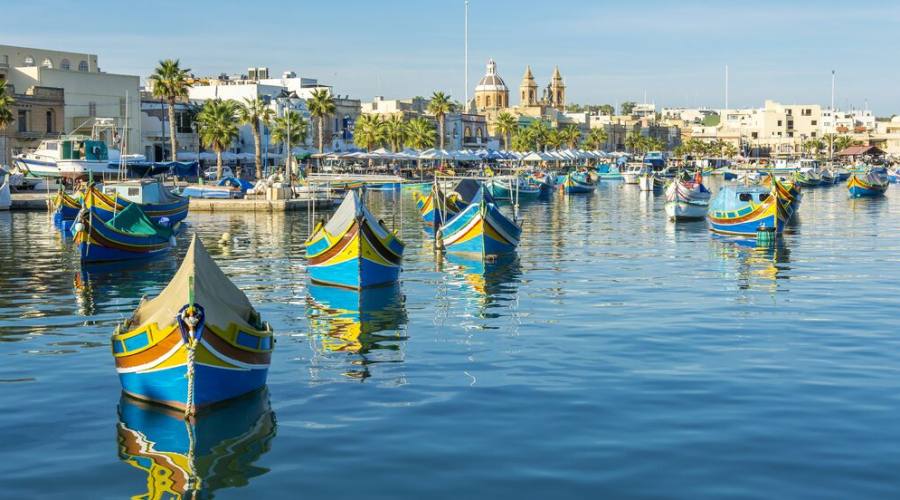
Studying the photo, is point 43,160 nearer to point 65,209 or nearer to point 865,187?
point 65,209

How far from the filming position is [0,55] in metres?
107

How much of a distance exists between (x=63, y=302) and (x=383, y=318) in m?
11.0

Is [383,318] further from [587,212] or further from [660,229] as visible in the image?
[587,212]

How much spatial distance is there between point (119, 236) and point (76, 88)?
206 ft

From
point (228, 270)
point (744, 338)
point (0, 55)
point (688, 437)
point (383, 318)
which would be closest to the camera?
point (688, 437)

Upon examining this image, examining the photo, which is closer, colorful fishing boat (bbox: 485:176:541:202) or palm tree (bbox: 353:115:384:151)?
colorful fishing boat (bbox: 485:176:541:202)

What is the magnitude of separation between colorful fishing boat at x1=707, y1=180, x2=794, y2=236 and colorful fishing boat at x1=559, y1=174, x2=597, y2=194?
179ft

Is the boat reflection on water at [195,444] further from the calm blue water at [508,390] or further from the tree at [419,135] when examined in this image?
the tree at [419,135]

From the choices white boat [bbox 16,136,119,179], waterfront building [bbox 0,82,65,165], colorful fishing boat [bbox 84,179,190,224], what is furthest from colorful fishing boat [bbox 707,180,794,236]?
waterfront building [bbox 0,82,65,165]

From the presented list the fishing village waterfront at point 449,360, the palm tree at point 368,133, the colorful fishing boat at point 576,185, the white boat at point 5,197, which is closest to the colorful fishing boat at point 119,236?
the fishing village waterfront at point 449,360

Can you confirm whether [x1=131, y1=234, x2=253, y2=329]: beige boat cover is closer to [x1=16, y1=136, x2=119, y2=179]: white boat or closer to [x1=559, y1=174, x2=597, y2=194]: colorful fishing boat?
[x1=16, y1=136, x2=119, y2=179]: white boat

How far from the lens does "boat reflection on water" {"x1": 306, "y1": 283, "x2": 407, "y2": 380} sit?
85.3 feet

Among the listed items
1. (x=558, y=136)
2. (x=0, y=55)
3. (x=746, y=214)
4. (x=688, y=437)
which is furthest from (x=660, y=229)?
(x=558, y=136)

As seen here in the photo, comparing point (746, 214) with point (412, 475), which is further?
point (746, 214)
